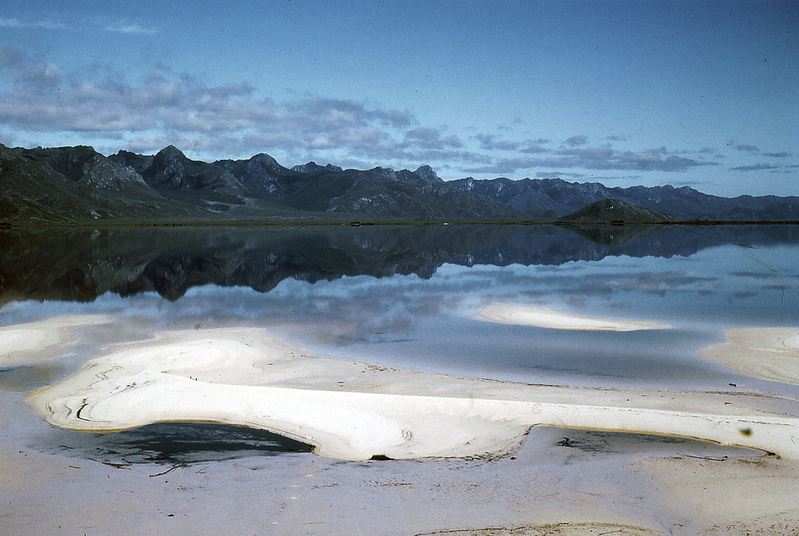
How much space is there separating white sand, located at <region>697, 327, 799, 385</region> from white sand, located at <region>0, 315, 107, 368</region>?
27.3m

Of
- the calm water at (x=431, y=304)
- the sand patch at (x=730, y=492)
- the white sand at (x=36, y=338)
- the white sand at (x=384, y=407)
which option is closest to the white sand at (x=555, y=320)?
the calm water at (x=431, y=304)

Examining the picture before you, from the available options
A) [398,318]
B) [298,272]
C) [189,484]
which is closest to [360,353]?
[398,318]

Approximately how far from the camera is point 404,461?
45.9ft

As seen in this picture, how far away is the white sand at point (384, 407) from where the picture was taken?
15.5m

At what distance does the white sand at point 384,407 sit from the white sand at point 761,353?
4.09 meters

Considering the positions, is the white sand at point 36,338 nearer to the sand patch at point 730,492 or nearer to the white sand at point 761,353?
the sand patch at point 730,492

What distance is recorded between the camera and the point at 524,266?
73.7 meters

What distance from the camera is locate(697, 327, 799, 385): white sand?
22.9 m

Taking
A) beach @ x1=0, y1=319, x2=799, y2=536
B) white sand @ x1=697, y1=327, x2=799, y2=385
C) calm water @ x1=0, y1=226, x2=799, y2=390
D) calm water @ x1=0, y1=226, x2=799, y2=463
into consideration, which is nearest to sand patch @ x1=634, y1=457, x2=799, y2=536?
beach @ x1=0, y1=319, x2=799, y2=536

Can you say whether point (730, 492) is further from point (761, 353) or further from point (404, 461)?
point (761, 353)

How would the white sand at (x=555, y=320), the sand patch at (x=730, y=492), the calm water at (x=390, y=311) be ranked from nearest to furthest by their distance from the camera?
1. the sand patch at (x=730, y=492)
2. the calm water at (x=390, y=311)
3. the white sand at (x=555, y=320)

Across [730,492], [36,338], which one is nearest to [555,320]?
[730,492]

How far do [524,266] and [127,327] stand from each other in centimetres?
5128

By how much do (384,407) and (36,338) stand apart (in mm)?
19163
